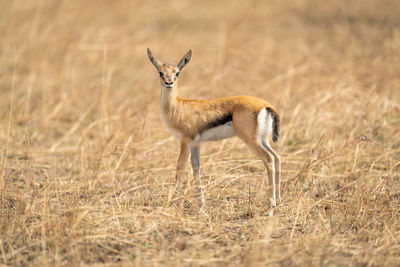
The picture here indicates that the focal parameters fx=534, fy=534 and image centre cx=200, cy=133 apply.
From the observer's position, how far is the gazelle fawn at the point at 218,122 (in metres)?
5.26

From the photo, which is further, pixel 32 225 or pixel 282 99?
pixel 282 99

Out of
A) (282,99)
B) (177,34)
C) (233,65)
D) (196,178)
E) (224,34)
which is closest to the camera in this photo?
(196,178)

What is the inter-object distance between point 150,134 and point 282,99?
2.38 metres

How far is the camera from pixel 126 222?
5062 mm

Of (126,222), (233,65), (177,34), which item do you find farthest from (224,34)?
(126,222)

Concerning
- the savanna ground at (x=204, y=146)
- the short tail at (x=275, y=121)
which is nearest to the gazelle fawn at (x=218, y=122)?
the short tail at (x=275, y=121)

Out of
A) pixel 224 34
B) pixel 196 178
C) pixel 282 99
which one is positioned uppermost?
pixel 224 34

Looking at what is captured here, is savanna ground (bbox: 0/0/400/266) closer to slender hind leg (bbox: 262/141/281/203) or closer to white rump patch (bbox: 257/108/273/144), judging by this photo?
slender hind leg (bbox: 262/141/281/203)

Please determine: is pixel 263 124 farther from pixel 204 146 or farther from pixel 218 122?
pixel 204 146

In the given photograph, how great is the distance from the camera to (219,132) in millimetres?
5492

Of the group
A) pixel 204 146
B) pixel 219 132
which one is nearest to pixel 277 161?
pixel 219 132

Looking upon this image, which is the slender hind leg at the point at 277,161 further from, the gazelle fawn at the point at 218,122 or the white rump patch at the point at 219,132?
the white rump patch at the point at 219,132

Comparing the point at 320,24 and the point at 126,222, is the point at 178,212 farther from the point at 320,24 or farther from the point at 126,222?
the point at 320,24

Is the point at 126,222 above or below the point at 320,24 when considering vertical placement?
below
